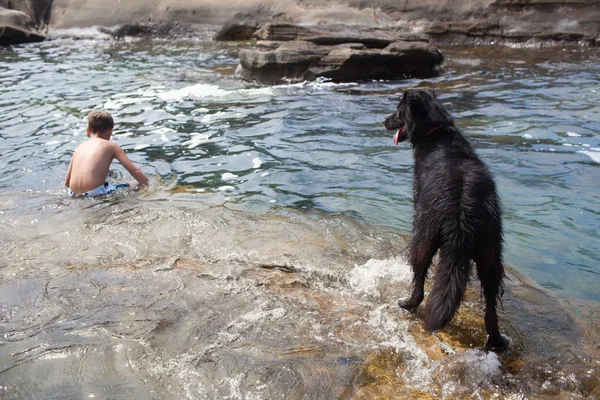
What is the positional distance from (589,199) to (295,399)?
4775 millimetres

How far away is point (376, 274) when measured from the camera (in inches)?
185

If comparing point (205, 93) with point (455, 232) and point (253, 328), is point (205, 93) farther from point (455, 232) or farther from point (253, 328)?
point (455, 232)

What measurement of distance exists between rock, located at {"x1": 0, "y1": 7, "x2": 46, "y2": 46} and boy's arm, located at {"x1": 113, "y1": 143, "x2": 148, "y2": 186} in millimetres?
17508

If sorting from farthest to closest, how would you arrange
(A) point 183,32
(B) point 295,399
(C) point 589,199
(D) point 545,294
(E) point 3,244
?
(A) point 183,32 < (C) point 589,199 < (E) point 3,244 < (D) point 545,294 < (B) point 295,399

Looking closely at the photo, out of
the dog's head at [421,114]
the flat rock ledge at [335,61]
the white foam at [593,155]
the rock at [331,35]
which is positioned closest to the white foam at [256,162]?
the dog's head at [421,114]

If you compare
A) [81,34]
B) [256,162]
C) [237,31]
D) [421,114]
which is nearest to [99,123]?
[256,162]

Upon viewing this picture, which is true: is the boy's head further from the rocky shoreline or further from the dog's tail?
the rocky shoreline

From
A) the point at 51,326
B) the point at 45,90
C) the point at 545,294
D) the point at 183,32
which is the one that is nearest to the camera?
the point at 51,326

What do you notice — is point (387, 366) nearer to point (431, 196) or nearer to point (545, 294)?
point (431, 196)

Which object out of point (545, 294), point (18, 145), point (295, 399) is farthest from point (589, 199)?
point (18, 145)

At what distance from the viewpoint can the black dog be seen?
3.36m

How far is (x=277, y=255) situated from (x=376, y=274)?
924 mm

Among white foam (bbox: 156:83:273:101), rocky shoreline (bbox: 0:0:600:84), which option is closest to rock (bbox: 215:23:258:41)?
rocky shoreline (bbox: 0:0:600:84)

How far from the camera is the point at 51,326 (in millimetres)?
3594
